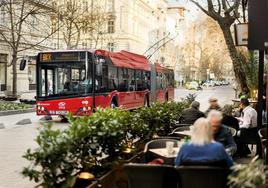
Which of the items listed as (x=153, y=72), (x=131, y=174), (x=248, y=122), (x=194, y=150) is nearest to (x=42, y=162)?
(x=131, y=174)

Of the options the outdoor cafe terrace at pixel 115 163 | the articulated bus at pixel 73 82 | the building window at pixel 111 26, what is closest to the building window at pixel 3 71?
the articulated bus at pixel 73 82

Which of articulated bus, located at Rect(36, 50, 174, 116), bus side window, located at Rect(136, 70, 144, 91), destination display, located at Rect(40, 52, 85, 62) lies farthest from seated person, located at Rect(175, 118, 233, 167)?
bus side window, located at Rect(136, 70, 144, 91)

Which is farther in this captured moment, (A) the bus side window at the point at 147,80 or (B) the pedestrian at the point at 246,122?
(A) the bus side window at the point at 147,80

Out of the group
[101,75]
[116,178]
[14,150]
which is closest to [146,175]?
[116,178]

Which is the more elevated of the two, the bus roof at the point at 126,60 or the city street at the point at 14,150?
the bus roof at the point at 126,60

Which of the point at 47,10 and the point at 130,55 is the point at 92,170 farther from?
the point at 47,10

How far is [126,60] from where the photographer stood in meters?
27.7

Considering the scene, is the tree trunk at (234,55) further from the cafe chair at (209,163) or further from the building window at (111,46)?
the building window at (111,46)

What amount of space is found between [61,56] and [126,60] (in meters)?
6.83

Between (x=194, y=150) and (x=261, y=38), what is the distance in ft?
4.76

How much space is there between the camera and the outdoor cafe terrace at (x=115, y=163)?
5578 millimetres

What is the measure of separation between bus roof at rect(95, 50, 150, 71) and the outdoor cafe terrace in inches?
567

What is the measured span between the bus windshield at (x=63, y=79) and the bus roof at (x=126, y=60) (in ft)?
4.09

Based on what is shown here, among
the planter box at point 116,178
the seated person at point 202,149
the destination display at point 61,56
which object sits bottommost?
the planter box at point 116,178
